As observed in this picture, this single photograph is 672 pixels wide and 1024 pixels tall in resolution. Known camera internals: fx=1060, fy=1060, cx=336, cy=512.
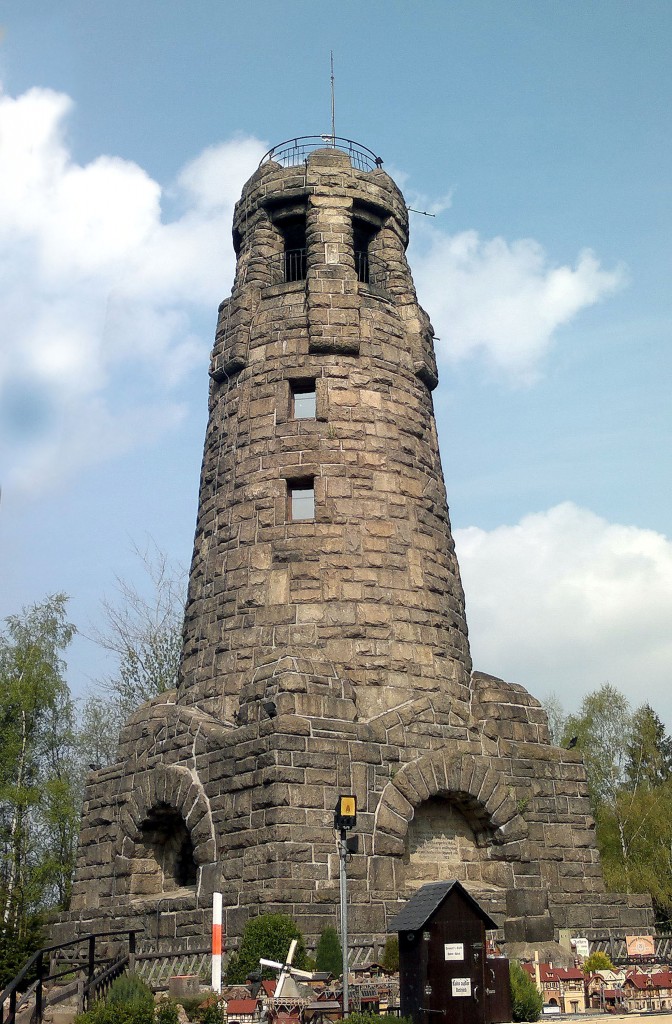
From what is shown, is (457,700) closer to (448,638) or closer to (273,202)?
(448,638)

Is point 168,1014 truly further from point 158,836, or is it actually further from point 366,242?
point 366,242

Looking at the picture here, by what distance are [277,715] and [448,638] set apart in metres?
4.02

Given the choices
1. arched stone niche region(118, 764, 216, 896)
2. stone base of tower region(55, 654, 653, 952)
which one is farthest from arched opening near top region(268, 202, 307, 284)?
arched stone niche region(118, 764, 216, 896)

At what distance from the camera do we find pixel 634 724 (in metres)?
34.3

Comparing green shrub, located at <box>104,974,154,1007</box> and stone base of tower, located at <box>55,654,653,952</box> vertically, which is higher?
stone base of tower, located at <box>55,654,653,952</box>

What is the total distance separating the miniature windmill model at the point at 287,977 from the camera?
10359mm

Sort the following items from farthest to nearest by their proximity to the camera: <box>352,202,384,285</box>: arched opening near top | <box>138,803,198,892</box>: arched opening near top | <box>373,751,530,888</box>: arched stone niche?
<box>352,202,384,285</box>: arched opening near top < <box>138,803,198,892</box>: arched opening near top < <box>373,751,530,888</box>: arched stone niche

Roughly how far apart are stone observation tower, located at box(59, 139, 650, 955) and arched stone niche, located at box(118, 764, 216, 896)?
0.11 feet

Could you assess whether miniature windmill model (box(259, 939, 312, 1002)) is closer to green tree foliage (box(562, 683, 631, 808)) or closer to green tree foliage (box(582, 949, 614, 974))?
green tree foliage (box(582, 949, 614, 974))

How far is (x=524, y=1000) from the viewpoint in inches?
438

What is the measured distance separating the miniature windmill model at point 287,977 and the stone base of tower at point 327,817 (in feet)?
4.32

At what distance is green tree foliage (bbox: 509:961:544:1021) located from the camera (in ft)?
36.4

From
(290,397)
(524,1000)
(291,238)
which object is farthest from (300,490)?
(524,1000)

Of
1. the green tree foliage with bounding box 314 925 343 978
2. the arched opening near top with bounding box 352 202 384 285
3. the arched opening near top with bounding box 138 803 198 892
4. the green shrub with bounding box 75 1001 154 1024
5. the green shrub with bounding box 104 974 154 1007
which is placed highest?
the arched opening near top with bounding box 352 202 384 285
